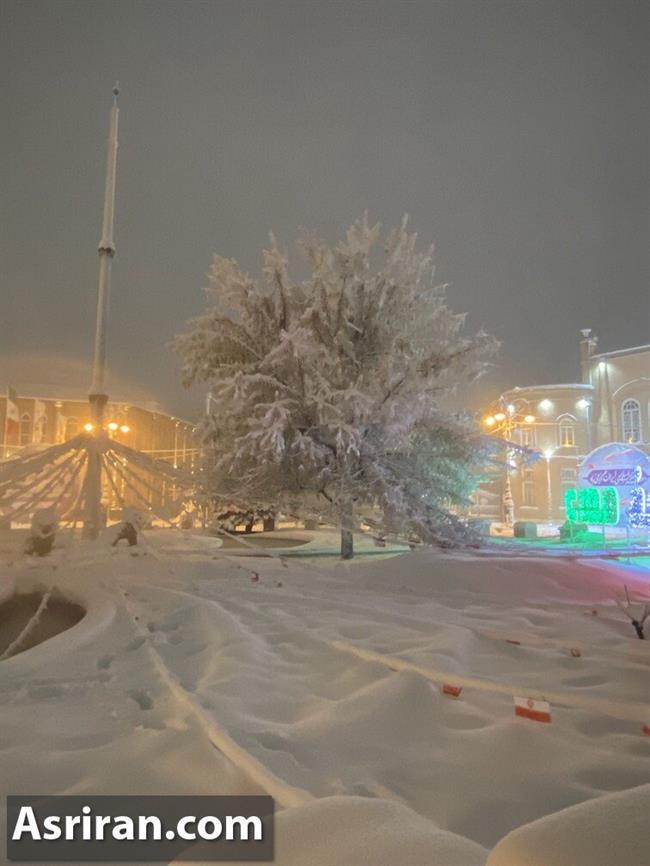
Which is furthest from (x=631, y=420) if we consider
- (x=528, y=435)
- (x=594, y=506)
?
(x=594, y=506)

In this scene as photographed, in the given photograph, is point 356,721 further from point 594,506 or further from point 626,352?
point 626,352

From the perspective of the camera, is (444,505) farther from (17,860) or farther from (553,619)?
(17,860)

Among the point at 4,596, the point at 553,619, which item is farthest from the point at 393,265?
the point at 4,596

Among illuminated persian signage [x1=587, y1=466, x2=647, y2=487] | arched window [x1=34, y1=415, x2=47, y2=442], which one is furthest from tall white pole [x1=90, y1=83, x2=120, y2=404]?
arched window [x1=34, y1=415, x2=47, y2=442]

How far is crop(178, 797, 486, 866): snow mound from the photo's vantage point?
4.51ft

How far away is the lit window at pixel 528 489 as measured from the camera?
93.7 feet

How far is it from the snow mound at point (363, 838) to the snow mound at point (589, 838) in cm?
28

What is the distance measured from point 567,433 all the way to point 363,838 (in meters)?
29.5

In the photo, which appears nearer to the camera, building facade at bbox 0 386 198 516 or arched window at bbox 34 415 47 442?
building facade at bbox 0 386 198 516

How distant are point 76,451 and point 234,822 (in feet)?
18.4

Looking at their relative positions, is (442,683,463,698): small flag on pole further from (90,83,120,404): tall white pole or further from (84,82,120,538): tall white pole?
(90,83,120,404): tall white pole

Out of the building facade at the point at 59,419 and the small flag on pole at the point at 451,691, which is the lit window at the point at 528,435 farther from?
the small flag on pole at the point at 451,691

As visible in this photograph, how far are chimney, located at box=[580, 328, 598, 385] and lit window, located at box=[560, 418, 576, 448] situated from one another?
2.71 meters

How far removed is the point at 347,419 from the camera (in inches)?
361
